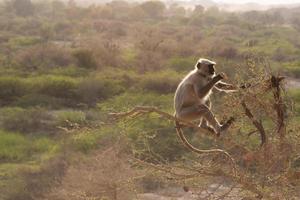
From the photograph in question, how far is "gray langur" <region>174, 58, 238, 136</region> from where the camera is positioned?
6.08 m

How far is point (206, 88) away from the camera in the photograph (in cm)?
606

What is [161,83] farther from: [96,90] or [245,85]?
[245,85]

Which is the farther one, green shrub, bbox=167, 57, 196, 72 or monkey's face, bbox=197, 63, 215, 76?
green shrub, bbox=167, 57, 196, 72

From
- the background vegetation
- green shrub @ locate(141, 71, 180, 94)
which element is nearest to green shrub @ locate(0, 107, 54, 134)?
the background vegetation

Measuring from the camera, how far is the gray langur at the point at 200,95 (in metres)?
6.08

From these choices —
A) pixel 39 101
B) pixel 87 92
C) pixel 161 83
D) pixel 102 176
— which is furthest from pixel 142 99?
pixel 102 176

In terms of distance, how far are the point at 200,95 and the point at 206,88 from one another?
6.0 inches

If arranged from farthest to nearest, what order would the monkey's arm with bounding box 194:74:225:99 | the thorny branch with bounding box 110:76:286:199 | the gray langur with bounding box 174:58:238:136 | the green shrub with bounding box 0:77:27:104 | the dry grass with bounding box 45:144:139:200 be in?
the green shrub with bounding box 0:77:27:104 < the dry grass with bounding box 45:144:139:200 < the gray langur with bounding box 174:58:238:136 < the monkey's arm with bounding box 194:74:225:99 < the thorny branch with bounding box 110:76:286:199

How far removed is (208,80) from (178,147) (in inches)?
476

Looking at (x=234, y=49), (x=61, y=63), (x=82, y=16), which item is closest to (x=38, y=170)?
(x=61, y=63)

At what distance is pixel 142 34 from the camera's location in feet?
119

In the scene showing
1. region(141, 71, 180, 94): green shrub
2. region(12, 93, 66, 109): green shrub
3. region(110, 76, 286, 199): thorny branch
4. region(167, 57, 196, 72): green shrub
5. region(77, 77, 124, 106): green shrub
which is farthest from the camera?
region(167, 57, 196, 72): green shrub

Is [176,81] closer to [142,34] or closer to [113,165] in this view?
[142,34]

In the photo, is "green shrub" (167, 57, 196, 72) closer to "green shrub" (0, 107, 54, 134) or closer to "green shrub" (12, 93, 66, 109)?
"green shrub" (12, 93, 66, 109)
